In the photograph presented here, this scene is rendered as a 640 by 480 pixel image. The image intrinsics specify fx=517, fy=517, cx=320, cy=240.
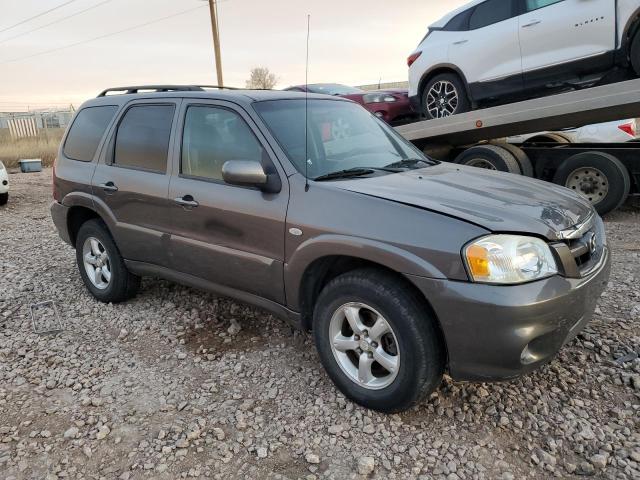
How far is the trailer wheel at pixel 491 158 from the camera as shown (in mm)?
6867

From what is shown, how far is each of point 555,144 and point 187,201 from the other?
5823mm

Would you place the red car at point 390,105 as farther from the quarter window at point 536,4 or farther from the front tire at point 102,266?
the front tire at point 102,266

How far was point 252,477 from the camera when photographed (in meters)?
2.49

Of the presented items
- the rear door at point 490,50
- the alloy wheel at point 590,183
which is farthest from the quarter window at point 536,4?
the alloy wheel at point 590,183

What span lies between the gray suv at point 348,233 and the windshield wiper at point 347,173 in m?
0.01

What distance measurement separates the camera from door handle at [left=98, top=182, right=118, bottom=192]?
4148 mm


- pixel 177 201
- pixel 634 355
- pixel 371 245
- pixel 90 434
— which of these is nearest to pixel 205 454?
pixel 90 434

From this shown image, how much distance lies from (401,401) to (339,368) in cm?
43

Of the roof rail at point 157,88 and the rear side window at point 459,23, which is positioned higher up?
the rear side window at point 459,23

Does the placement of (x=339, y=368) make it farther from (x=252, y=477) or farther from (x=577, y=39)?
(x=577, y=39)

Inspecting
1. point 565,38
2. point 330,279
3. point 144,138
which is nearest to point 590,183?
point 565,38

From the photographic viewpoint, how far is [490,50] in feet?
21.5

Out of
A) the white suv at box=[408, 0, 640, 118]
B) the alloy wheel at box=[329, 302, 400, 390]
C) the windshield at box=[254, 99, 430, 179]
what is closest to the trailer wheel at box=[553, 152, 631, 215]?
the white suv at box=[408, 0, 640, 118]

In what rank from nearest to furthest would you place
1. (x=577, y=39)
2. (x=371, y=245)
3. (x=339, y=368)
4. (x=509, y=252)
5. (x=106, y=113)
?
(x=509, y=252) → (x=371, y=245) → (x=339, y=368) → (x=106, y=113) → (x=577, y=39)
